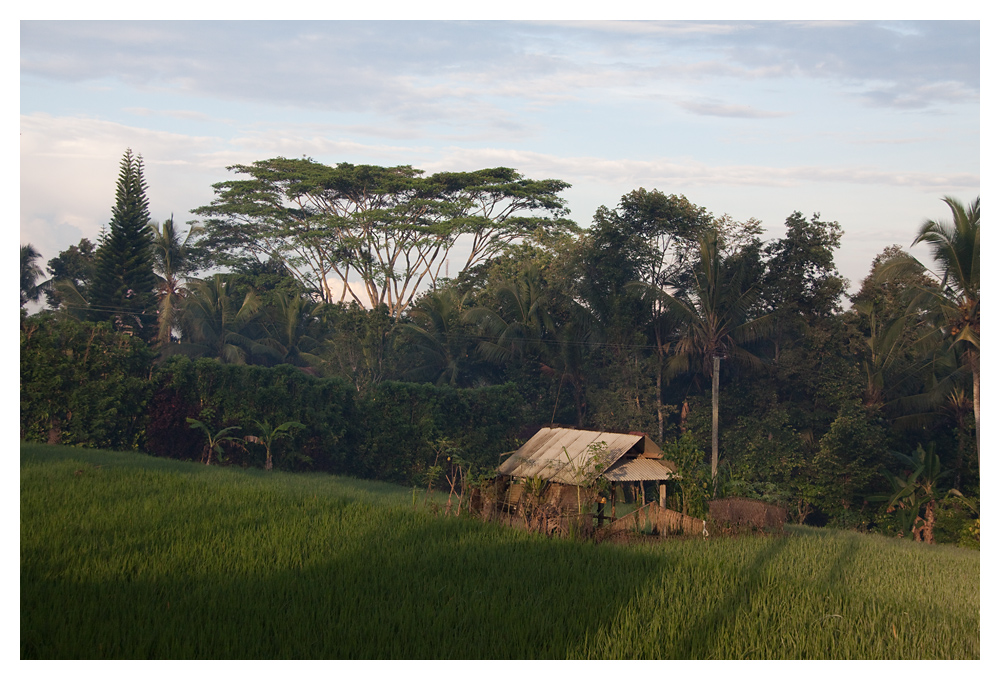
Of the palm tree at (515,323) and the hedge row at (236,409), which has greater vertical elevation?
the palm tree at (515,323)

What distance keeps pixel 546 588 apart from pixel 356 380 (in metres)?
19.1

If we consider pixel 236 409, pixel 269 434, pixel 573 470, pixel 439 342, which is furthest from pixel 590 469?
pixel 439 342

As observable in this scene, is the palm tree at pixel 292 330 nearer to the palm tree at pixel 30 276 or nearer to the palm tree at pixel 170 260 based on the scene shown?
the palm tree at pixel 170 260

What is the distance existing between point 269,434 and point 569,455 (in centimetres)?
890

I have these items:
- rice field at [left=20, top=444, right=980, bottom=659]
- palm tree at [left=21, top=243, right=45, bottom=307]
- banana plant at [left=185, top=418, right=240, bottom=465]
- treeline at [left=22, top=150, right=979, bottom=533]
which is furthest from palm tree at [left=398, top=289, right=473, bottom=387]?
palm tree at [left=21, top=243, right=45, bottom=307]

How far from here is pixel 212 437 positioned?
1798cm

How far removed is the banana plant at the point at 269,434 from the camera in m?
18.0

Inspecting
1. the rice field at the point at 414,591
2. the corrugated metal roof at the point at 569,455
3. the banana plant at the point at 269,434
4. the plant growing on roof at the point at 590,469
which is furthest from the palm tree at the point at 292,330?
the rice field at the point at 414,591

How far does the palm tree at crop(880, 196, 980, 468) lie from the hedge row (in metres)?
10.5

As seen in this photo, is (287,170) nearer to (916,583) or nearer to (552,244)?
(552,244)

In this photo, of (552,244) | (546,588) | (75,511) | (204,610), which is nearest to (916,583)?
(546,588)

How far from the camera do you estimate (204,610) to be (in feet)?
18.6

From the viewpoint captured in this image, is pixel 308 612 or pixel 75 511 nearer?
Answer: pixel 308 612

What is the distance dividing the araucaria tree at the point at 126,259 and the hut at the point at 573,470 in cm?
1620
